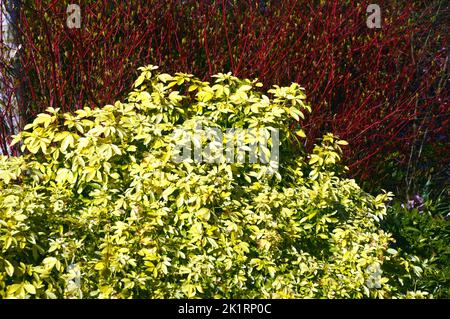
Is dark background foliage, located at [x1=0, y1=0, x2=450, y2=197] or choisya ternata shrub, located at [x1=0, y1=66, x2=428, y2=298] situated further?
dark background foliage, located at [x1=0, y1=0, x2=450, y2=197]

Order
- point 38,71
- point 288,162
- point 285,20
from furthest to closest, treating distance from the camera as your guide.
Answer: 1. point 285,20
2. point 38,71
3. point 288,162

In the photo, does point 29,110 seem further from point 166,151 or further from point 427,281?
point 427,281

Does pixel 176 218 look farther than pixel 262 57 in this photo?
No

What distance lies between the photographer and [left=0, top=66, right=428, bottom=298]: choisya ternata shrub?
3154 millimetres

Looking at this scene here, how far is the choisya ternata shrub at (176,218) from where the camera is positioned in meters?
3.15

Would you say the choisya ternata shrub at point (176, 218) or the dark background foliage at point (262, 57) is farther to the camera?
the dark background foliage at point (262, 57)

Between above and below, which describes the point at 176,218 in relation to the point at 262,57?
below

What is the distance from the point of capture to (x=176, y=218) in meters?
3.42

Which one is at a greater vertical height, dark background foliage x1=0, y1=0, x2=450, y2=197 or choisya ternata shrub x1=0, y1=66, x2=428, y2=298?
dark background foliage x1=0, y1=0, x2=450, y2=197

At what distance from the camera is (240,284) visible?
3.27 meters

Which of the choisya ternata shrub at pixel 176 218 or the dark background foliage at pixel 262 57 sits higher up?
the dark background foliage at pixel 262 57

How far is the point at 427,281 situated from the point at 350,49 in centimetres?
209
